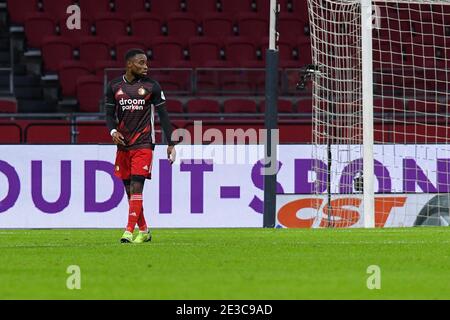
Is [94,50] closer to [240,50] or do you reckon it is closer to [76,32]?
[76,32]

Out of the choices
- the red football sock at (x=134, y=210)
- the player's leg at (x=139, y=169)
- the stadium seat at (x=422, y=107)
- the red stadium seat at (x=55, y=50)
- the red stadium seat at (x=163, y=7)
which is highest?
the red stadium seat at (x=163, y=7)

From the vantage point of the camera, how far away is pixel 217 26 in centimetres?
2520

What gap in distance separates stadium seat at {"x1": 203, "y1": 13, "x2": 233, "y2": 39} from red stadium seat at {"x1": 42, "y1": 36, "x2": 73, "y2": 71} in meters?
2.89

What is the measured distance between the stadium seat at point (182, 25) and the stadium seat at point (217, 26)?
240 millimetres

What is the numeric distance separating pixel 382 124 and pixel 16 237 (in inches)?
323

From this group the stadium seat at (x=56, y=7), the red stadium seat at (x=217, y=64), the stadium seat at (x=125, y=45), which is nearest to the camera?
the red stadium seat at (x=217, y=64)


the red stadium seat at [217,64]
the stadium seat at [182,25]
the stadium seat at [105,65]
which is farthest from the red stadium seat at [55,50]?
the red stadium seat at [217,64]

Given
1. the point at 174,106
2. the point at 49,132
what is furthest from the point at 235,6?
the point at 49,132

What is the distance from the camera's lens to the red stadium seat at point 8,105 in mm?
21927

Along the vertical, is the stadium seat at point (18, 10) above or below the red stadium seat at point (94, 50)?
above

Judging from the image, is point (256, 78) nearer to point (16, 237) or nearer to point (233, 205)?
point (233, 205)

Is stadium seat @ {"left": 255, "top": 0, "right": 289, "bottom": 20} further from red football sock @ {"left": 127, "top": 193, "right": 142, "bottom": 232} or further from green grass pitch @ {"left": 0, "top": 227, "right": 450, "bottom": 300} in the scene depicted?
red football sock @ {"left": 127, "top": 193, "right": 142, "bottom": 232}

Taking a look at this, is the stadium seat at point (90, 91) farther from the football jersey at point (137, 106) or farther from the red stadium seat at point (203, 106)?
the football jersey at point (137, 106)

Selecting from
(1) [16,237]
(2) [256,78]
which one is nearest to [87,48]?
(2) [256,78]
